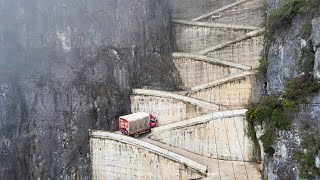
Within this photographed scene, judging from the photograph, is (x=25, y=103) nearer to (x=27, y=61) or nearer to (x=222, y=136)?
(x=27, y=61)

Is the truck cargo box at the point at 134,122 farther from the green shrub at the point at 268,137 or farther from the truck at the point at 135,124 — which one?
the green shrub at the point at 268,137

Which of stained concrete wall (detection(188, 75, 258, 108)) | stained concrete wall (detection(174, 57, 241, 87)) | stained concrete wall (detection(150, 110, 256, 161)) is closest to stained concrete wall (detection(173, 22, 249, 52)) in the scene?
stained concrete wall (detection(174, 57, 241, 87))

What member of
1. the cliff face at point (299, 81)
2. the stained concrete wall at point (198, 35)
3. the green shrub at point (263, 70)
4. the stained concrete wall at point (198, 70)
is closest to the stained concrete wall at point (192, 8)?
the stained concrete wall at point (198, 35)

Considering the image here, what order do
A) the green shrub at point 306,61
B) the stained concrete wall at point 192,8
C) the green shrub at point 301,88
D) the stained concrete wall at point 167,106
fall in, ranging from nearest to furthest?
the green shrub at point 301,88 < the green shrub at point 306,61 < the stained concrete wall at point 167,106 < the stained concrete wall at point 192,8

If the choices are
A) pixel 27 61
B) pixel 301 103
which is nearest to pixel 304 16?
pixel 301 103

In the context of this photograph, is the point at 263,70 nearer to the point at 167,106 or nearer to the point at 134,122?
the point at 167,106

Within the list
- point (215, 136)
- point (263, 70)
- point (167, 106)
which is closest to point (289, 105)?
point (263, 70)
